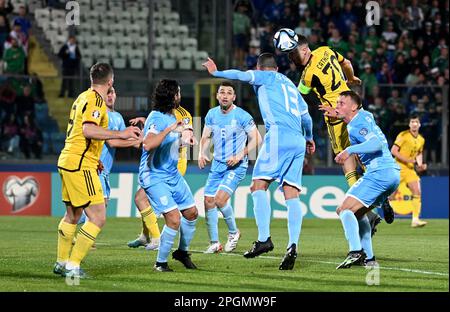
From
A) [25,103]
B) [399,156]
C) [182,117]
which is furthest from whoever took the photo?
[25,103]

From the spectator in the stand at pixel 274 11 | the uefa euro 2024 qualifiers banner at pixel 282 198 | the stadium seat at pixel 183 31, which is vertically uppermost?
the spectator in the stand at pixel 274 11

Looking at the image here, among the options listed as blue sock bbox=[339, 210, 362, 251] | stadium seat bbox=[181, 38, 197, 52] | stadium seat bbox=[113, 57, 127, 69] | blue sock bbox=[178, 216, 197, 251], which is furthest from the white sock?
stadium seat bbox=[181, 38, 197, 52]

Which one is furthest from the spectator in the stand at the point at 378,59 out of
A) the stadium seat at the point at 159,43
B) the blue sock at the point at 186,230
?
the blue sock at the point at 186,230

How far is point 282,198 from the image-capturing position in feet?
75.4

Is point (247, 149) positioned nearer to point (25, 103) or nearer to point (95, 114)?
point (95, 114)

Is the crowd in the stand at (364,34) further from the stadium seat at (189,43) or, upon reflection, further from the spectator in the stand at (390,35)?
the stadium seat at (189,43)

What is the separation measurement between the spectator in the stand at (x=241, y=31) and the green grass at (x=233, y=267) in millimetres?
9679

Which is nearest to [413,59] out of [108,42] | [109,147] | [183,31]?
[183,31]

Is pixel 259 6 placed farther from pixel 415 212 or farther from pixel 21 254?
pixel 21 254

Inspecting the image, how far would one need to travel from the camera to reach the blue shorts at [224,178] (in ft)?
47.3

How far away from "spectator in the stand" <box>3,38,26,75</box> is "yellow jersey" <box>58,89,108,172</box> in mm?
14496

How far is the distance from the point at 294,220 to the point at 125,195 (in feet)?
36.5

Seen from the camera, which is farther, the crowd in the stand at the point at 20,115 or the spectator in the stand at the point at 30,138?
the spectator in the stand at the point at 30,138
